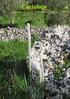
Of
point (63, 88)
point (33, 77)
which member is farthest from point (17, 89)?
point (63, 88)

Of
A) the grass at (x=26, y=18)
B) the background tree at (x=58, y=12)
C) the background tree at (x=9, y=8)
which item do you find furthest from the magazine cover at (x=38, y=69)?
the grass at (x=26, y=18)

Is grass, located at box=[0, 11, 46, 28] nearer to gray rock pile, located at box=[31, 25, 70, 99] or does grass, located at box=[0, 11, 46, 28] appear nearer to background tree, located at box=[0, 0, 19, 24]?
background tree, located at box=[0, 0, 19, 24]

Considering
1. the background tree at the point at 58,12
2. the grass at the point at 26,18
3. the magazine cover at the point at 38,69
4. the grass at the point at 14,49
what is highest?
the magazine cover at the point at 38,69

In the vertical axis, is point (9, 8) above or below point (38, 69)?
below

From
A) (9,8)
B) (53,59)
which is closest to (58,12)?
(9,8)

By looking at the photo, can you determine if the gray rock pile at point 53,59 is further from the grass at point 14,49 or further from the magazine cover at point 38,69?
the grass at point 14,49

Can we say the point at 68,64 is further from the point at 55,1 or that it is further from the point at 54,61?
the point at 55,1

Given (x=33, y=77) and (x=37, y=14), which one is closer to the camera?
(x=33, y=77)

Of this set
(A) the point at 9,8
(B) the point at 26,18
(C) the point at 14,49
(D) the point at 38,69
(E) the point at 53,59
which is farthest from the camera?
(B) the point at 26,18

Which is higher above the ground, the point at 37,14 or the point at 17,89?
the point at 17,89

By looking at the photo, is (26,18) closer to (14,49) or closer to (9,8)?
(9,8)

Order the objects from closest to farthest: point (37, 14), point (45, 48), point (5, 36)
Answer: point (45, 48), point (5, 36), point (37, 14)
